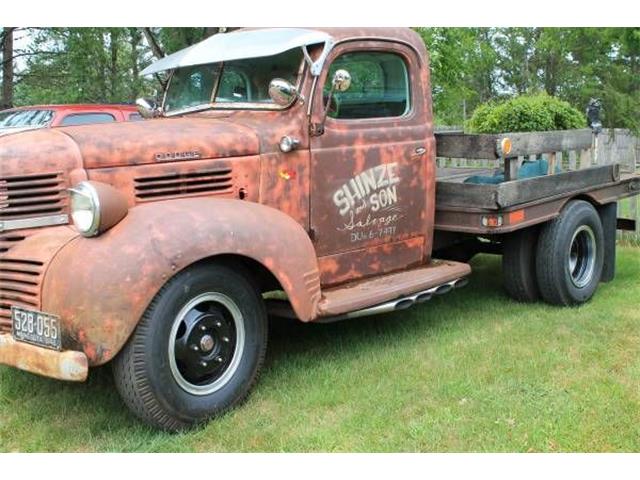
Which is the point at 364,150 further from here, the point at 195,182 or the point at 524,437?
the point at 524,437

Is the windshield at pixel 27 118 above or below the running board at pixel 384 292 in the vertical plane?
above

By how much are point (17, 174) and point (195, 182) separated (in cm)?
93

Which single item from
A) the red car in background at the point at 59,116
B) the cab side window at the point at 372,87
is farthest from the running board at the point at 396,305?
the red car in background at the point at 59,116

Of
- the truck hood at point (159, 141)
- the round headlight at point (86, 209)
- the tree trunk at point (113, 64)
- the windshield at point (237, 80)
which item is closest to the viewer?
the round headlight at point (86, 209)

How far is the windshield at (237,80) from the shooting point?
4512 mm

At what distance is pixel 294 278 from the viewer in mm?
3951

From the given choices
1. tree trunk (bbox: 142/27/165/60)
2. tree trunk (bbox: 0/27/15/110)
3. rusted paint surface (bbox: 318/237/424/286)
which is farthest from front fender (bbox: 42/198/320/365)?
tree trunk (bbox: 0/27/15/110)

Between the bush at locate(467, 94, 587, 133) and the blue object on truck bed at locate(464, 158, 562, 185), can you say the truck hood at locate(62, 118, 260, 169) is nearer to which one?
the blue object on truck bed at locate(464, 158, 562, 185)

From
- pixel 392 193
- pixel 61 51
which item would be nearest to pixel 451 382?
pixel 392 193

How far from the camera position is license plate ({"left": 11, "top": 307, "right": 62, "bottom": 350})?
10.9 feet

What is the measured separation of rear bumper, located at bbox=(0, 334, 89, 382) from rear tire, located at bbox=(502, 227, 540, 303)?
3.69 metres

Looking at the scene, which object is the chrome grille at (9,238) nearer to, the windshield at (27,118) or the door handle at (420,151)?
the door handle at (420,151)

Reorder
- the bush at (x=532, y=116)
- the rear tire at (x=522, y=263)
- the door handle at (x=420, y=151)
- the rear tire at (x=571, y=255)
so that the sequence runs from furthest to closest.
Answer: the bush at (x=532, y=116), the rear tire at (x=522, y=263), the rear tire at (x=571, y=255), the door handle at (x=420, y=151)

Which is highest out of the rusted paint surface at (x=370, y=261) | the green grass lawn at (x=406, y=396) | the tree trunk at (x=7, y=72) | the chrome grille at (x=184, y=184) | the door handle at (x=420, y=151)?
the tree trunk at (x=7, y=72)
